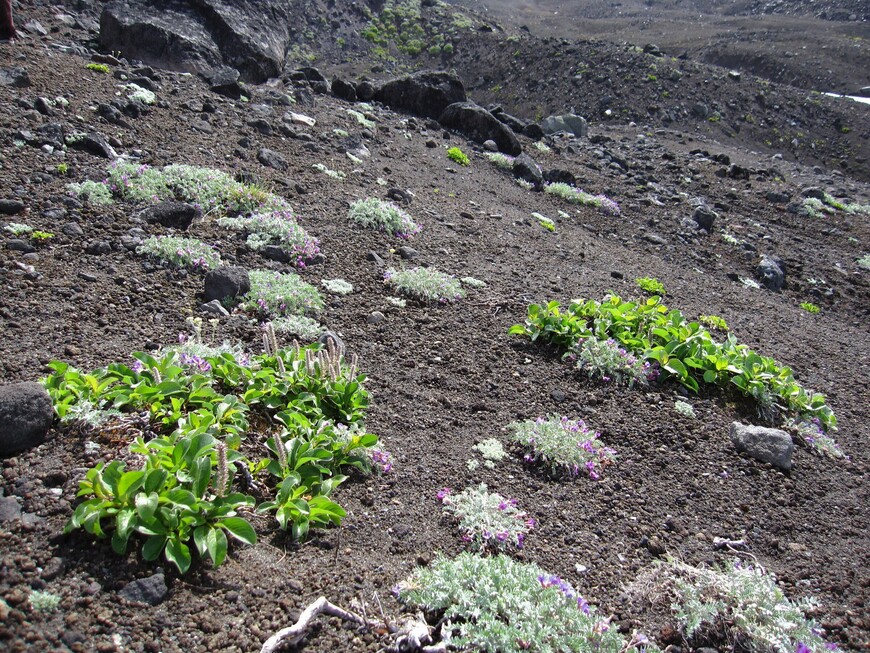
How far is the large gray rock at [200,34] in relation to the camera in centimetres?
1445

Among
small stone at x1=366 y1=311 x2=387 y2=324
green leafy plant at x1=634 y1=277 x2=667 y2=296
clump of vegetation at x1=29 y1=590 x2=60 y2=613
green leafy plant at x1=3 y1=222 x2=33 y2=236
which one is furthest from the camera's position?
green leafy plant at x1=634 y1=277 x2=667 y2=296

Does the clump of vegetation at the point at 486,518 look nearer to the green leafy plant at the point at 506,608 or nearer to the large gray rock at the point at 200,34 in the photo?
the green leafy plant at the point at 506,608

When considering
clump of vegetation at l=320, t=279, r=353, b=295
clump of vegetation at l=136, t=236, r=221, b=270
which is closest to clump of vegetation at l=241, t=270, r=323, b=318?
clump of vegetation at l=320, t=279, r=353, b=295

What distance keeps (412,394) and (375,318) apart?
1.52 m

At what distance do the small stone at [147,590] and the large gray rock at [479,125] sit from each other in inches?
664

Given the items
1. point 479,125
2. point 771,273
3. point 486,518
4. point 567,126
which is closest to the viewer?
point 486,518

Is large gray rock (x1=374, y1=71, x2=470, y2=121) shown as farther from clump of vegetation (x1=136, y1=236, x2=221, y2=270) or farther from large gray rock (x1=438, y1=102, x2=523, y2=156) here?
clump of vegetation (x1=136, y1=236, x2=221, y2=270)

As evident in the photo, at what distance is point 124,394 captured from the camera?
13.6 feet

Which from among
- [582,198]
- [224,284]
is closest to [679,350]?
[224,284]

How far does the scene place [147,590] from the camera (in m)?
3.08

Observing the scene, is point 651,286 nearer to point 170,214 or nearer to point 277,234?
point 277,234

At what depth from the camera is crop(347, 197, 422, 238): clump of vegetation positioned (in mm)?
9562

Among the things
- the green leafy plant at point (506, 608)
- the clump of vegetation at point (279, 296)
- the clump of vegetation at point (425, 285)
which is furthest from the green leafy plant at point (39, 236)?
the green leafy plant at point (506, 608)

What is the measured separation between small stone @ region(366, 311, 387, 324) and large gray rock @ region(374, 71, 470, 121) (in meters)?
13.5
